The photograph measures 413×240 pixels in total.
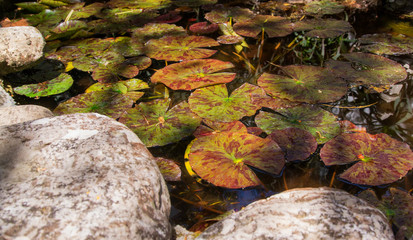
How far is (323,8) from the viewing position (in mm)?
3391

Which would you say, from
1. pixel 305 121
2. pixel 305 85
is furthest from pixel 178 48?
pixel 305 121

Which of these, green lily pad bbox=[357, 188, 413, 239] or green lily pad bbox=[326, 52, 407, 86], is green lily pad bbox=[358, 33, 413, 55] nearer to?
green lily pad bbox=[326, 52, 407, 86]

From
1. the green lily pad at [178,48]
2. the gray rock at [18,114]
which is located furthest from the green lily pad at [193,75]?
the gray rock at [18,114]

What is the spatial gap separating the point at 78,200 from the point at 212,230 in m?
0.46

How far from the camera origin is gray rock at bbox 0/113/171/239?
37.4 inches

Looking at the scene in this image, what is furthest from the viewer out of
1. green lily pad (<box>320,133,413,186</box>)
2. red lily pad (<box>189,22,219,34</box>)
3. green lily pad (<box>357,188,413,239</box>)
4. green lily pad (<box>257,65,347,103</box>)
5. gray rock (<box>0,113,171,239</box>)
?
red lily pad (<box>189,22,219,34</box>)

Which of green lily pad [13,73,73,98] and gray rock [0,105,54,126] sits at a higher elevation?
gray rock [0,105,54,126]

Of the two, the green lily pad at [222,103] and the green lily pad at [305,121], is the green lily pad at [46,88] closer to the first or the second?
the green lily pad at [222,103]

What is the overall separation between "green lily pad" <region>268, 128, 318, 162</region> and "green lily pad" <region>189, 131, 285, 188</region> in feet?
0.22

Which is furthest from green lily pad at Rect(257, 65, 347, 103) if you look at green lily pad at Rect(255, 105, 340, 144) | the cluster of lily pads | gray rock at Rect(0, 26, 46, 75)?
gray rock at Rect(0, 26, 46, 75)

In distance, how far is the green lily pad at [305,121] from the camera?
1.75 meters

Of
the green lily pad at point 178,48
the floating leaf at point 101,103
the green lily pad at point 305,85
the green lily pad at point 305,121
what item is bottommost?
the floating leaf at point 101,103

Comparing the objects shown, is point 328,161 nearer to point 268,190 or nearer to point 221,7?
point 268,190

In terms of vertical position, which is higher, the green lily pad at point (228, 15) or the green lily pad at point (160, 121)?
the green lily pad at point (228, 15)
